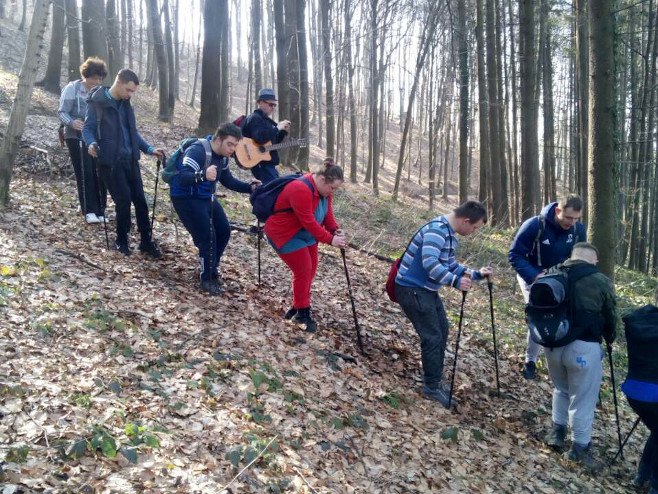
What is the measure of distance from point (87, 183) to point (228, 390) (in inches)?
194

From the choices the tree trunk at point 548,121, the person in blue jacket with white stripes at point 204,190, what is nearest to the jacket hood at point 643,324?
the person in blue jacket with white stripes at point 204,190

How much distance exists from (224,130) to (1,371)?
144 inches

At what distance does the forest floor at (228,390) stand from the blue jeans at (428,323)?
382 millimetres

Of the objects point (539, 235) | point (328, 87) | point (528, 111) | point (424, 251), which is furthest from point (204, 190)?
point (328, 87)

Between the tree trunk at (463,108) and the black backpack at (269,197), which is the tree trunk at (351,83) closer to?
the tree trunk at (463,108)

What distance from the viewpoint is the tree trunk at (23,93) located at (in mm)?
8273

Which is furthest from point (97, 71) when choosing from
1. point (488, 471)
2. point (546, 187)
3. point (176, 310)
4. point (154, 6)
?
point (546, 187)

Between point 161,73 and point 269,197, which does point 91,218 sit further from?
point 161,73

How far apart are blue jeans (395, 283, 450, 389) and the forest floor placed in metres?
0.38

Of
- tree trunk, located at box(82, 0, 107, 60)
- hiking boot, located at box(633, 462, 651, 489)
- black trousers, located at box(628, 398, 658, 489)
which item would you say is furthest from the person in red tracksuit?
tree trunk, located at box(82, 0, 107, 60)

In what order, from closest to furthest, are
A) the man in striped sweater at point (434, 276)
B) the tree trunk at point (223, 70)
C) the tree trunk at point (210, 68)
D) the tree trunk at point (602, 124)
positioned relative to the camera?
the man in striped sweater at point (434, 276) < the tree trunk at point (602, 124) < the tree trunk at point (210, 68) < the tree trunk at point (223, 70)

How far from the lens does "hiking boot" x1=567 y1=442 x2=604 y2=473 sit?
5.75m

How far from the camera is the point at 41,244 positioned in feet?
24.9

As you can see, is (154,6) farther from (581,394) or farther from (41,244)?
(581,394)
